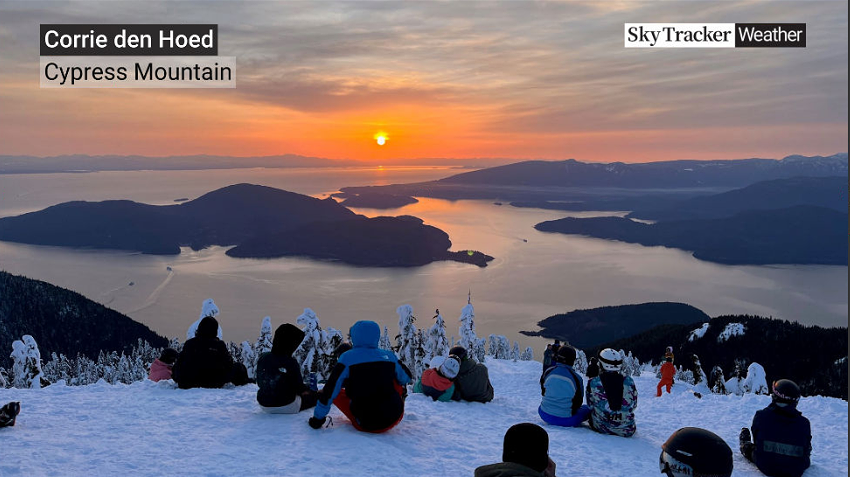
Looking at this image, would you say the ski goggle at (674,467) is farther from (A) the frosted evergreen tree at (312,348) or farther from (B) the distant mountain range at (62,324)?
A: (B) the distant mountain range at (62,324)

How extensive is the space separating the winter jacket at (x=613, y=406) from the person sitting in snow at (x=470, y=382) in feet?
9.04

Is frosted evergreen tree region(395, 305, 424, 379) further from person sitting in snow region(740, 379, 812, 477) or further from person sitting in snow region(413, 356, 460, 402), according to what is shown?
person sitting in snow region(740, 379, 812, 477)

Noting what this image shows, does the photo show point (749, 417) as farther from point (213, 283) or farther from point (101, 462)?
point (213, 283)

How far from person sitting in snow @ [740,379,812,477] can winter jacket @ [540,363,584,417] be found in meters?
2.95

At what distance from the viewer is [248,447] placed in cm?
687

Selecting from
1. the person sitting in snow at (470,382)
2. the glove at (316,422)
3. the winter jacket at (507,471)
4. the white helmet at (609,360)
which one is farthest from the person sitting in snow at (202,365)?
the winter jacket at (507,471)

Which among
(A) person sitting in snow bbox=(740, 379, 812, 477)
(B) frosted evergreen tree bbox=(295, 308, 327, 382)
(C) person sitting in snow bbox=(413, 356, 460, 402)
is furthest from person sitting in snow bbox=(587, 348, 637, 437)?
(B) frosted evergreen tree bbox=(295, 308, 327, 382)

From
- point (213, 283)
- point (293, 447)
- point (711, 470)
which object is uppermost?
point (711, 470)

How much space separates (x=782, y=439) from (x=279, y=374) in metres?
8.20

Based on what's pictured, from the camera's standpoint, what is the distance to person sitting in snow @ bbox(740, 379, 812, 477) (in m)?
7.79

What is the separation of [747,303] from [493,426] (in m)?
200

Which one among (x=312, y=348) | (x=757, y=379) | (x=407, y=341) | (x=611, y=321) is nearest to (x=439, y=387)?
(x=757, y=379)

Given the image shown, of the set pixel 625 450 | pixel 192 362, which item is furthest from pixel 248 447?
pixel 625 450

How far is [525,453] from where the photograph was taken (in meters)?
3.31
